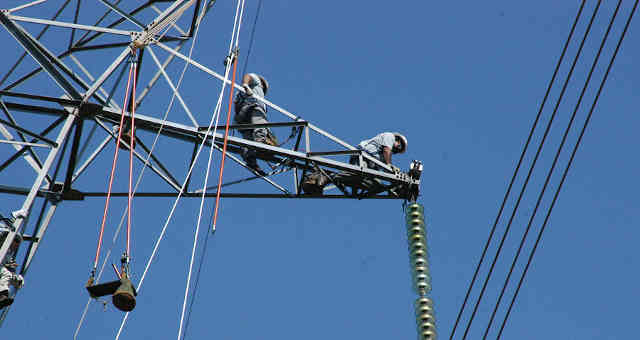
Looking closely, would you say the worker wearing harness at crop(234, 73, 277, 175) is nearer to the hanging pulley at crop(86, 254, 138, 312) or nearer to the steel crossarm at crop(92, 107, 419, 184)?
the steel crossarm at crop(92, 107, 419, 184)

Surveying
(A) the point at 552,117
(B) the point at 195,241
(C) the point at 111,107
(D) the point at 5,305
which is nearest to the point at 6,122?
(C) the point at 111,107

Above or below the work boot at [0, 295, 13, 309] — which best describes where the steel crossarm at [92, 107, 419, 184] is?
above

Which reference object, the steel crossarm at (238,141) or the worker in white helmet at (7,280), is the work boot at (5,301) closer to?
the worker in white helmet at (7,280)

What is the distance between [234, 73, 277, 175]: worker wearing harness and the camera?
1788 cm

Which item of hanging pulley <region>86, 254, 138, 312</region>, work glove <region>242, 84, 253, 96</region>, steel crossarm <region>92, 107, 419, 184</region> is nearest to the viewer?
hanging pulley <region>86, 254, 138, 312</region>

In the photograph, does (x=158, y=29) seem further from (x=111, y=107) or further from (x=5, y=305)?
(x=5, y=305)

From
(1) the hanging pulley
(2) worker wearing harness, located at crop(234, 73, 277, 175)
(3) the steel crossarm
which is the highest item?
(2) worker wearing harness, located at crop(234, 73, 277, 175)

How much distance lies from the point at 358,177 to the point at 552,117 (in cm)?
681

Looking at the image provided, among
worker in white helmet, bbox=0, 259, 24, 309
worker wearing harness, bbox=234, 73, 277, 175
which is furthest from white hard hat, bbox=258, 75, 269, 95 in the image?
worker in white helmet, bbox=0, 259, 24, 309

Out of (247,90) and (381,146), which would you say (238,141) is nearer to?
(247,90)

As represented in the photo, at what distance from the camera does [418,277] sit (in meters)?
14.7

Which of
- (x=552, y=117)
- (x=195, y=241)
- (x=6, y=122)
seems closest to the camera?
(x=552, y=117)

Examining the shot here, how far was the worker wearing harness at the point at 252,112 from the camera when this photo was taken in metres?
17.9

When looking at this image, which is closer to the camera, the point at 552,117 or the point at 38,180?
the point at 552,117
